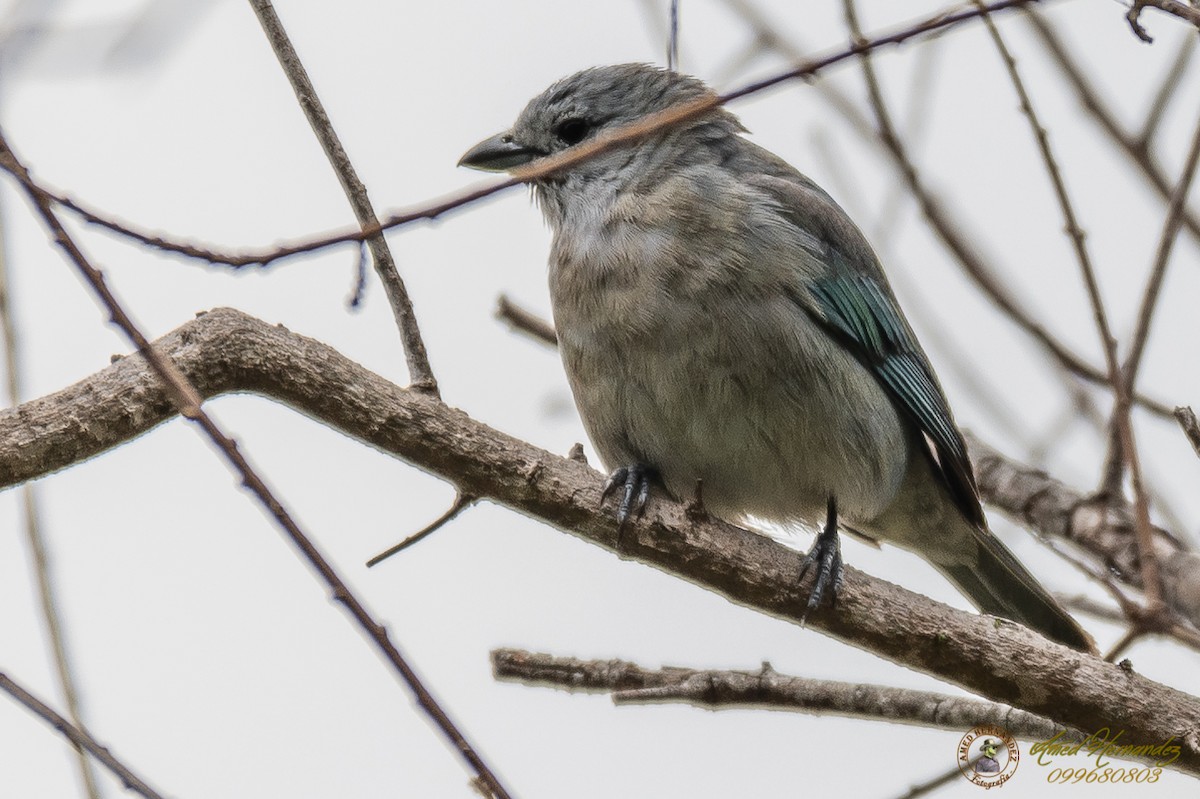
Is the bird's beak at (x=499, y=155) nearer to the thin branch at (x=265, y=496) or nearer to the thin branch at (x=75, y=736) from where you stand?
the thin branch at (x=265, y=496)

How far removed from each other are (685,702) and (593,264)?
166cm

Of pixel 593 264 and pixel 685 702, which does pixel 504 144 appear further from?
pixel 685 702

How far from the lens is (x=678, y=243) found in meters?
4.74

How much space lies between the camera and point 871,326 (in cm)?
515

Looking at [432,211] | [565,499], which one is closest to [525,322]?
[565,499]

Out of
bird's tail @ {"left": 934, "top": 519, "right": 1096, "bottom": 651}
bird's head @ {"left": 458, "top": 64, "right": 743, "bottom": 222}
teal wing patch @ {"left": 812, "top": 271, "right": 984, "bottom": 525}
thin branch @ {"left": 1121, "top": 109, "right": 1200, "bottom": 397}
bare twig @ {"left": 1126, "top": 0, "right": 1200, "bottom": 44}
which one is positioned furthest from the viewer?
bird's head @ {"left": 458, "top": 64, "right": 743, "bottom": 222}

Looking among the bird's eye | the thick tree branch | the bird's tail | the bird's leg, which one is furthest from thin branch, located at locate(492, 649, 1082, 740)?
the bird's eye

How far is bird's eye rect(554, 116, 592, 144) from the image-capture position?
18.4 ft

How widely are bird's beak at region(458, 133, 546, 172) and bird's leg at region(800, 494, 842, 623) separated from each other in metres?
2.13

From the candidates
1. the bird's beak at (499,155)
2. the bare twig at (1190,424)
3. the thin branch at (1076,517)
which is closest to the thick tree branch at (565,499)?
the thin branch at (1076,517)

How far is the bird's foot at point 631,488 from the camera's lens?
3969 millimetres

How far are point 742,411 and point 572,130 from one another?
174 cm

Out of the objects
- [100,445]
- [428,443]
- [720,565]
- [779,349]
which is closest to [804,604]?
[720,565]

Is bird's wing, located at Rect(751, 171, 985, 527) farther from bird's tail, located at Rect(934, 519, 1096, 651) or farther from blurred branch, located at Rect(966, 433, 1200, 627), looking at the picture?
blurred branch, located at Rect(966, 433, 1200, 627)
